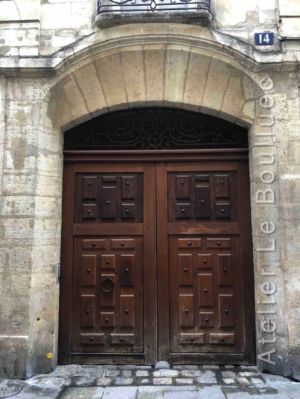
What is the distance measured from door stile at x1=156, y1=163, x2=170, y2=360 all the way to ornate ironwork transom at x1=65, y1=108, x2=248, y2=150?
36cm

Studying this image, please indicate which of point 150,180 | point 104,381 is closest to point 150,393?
point 104,381

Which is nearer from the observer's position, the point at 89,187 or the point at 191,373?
the point at 191,373

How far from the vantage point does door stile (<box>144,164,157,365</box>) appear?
463 cm

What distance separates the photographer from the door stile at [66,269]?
4656 mm

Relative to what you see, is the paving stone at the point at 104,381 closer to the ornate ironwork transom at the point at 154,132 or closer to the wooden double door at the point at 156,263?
the wooden double door at the point at 156,263

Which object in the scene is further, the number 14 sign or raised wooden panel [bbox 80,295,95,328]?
raised wooden panel [bbox 80,295,95,328]

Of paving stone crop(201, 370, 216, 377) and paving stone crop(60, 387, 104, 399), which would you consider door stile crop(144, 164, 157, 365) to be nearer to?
paving stone crop(201, 370, 216, 377)

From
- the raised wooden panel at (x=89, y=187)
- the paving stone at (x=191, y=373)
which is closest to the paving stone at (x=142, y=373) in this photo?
the paving stone at (x=191, y=373)

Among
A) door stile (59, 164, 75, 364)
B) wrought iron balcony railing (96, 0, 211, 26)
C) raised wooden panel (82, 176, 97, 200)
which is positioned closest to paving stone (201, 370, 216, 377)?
door stile (59, 164, 75, 364)

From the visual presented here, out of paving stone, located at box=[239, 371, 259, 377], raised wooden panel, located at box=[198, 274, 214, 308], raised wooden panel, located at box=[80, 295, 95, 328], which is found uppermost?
raised wooden panel, located at box=[198, 274, 214, 308]

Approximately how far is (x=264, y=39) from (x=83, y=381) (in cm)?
404

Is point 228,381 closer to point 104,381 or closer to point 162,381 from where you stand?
point 162,381

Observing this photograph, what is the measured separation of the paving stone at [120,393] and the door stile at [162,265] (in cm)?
78

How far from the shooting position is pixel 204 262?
4.73 m
